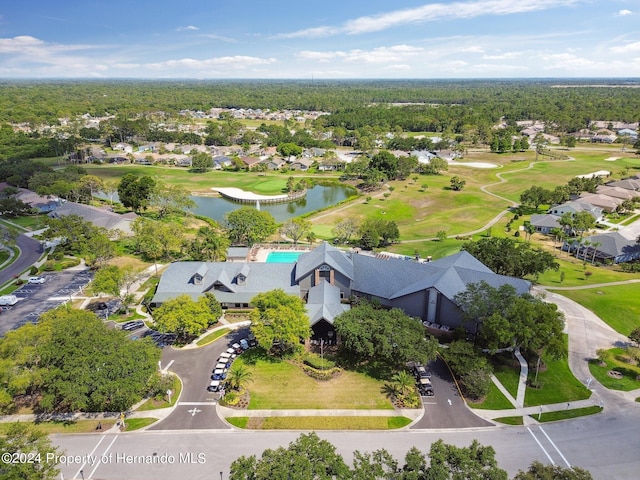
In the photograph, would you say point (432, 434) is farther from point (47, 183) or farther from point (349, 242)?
point (47, 183)

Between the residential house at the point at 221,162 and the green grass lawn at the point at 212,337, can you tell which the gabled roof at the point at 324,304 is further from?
the residential house at the point at 221,162

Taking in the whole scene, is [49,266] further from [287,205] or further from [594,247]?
[594,247]

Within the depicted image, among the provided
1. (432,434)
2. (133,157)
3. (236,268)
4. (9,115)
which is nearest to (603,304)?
(432,434)

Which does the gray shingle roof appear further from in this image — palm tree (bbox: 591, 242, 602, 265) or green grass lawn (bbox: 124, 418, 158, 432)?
palm tree (bbox: 591, 242, 602, 265)

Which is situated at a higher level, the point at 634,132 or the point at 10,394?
the point at 634,132

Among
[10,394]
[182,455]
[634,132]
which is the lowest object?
[182,455]

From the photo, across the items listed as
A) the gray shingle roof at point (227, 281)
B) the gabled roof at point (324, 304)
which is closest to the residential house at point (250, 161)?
the gray shingle roof at point (227, 281)

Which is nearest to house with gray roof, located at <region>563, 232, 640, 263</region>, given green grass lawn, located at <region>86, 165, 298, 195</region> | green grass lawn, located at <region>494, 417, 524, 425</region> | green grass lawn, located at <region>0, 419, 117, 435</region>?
green grass lawn, located at <region>494, 417, 524, 425</region>

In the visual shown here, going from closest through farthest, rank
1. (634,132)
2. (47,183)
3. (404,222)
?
1. (404,222)
2. (47,183)
3. (634,132)
